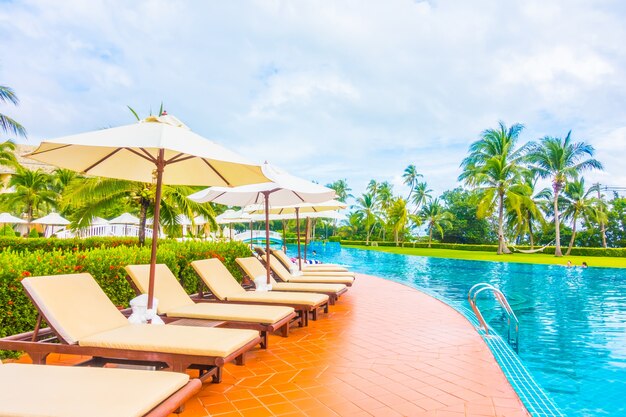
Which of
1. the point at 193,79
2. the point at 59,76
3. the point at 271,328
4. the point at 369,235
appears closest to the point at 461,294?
the point at 271,328

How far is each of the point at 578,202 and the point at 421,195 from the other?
21.5m

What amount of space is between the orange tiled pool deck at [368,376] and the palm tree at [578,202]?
119 feet

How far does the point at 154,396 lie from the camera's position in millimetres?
2254

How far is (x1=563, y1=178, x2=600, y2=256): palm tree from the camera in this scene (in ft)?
119

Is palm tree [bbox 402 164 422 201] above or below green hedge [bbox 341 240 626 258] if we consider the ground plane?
above

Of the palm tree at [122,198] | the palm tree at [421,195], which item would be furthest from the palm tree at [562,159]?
the palm tree at [122,198]

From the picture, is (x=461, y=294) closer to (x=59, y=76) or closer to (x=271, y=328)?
(x=271, y=328)

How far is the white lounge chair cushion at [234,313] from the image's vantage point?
15.0 ft

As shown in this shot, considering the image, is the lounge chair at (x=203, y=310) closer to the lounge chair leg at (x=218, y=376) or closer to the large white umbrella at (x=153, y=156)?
the large white umbrella at (x=153, y=156)

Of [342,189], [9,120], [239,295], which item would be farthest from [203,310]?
[342,189]

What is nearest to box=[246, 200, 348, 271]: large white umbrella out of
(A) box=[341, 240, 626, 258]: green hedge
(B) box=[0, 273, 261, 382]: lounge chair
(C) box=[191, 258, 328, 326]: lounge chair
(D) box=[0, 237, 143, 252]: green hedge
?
(C) box=[191, 258, 328, 326]: lounge chair

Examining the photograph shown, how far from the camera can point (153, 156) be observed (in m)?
5.13

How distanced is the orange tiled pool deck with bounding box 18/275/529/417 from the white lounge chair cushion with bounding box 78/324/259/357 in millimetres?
427

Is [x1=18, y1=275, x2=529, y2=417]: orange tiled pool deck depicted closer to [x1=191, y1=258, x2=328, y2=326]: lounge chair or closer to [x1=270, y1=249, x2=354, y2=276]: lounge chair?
[x1=191, y1=258, x2=328, y2=326]: lounge chair
